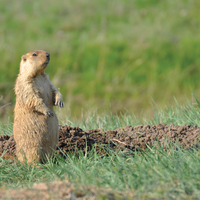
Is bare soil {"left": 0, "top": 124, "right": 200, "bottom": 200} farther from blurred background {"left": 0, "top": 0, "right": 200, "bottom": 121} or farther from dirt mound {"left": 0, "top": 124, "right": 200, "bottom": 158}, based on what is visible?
blurred background {"left": 0, "top": 0, "right": 200, "bottom": 121}

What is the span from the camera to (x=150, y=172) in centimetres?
254

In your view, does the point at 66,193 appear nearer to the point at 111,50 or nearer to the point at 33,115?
the point at 33,115

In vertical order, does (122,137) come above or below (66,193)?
below

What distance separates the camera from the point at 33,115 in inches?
133

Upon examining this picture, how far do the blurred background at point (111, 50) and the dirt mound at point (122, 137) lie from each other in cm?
246

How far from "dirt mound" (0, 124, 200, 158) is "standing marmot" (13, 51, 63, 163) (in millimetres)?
311

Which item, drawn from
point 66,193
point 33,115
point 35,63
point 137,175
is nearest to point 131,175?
point 137,175

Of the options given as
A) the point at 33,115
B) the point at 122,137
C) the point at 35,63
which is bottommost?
the point at 122,137

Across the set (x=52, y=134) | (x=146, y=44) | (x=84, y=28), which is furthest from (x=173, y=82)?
(x=52, y=134)

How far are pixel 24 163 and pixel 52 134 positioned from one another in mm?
412

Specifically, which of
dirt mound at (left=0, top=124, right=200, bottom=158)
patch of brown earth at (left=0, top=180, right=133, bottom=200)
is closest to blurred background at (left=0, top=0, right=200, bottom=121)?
dirt mound at (left=0, top=124, right=200, bottom=158)

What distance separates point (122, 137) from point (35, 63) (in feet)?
4.49

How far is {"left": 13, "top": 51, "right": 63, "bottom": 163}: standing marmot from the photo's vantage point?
3307 mm

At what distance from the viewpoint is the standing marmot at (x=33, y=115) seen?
10.8ft
